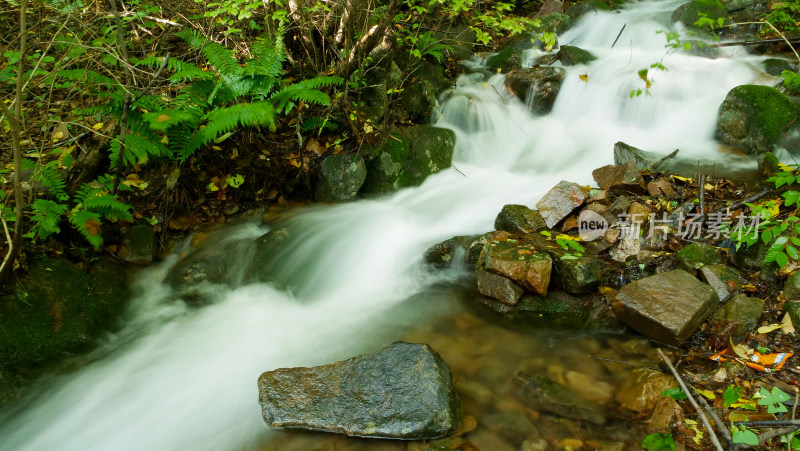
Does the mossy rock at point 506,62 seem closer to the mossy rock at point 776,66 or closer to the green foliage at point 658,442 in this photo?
the mossy rock at point 776,66

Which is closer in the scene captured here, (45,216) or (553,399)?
(553,399)

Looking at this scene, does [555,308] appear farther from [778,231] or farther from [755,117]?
[755,117]

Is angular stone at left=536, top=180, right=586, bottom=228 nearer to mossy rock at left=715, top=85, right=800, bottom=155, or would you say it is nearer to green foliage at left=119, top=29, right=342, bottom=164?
green foliage at left=119, top=29, right=342, bottom=164

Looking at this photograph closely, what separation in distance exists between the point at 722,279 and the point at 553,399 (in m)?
1.69

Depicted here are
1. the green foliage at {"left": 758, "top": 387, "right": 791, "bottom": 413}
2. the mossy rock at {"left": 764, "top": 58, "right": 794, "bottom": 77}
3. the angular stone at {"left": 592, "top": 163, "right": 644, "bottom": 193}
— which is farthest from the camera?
the mossy rock at {"left": 764, "top": 58, "right": 794, "bottom": 77}

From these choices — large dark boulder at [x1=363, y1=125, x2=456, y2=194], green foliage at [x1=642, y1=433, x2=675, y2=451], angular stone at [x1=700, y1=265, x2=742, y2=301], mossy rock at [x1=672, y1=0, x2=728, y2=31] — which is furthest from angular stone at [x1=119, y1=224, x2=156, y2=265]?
mossy rock at [x1=672, y1=0, x2=728, y2=31]

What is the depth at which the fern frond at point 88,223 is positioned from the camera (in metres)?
3.48

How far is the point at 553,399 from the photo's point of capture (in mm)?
2914

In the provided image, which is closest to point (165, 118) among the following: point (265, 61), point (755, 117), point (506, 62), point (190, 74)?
point (190, 74)

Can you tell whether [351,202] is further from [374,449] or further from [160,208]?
[374,449]

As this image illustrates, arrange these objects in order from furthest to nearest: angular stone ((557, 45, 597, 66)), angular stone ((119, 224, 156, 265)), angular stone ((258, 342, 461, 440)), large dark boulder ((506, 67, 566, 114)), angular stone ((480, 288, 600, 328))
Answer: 1. angular stone ((557, 45, 597, 66))
2. large dark boulder ((506, 67, 566, 114))
3. angular stone ((119, 224, 156, 265))
4. angular stone ((480, 288, 600, 328))
5. angular stone ((258, 342, 461, 440))

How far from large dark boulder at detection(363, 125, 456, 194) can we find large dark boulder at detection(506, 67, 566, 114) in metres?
1.65

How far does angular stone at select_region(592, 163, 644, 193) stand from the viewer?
14.9 ft

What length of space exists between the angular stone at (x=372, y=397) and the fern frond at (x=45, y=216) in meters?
2.00
